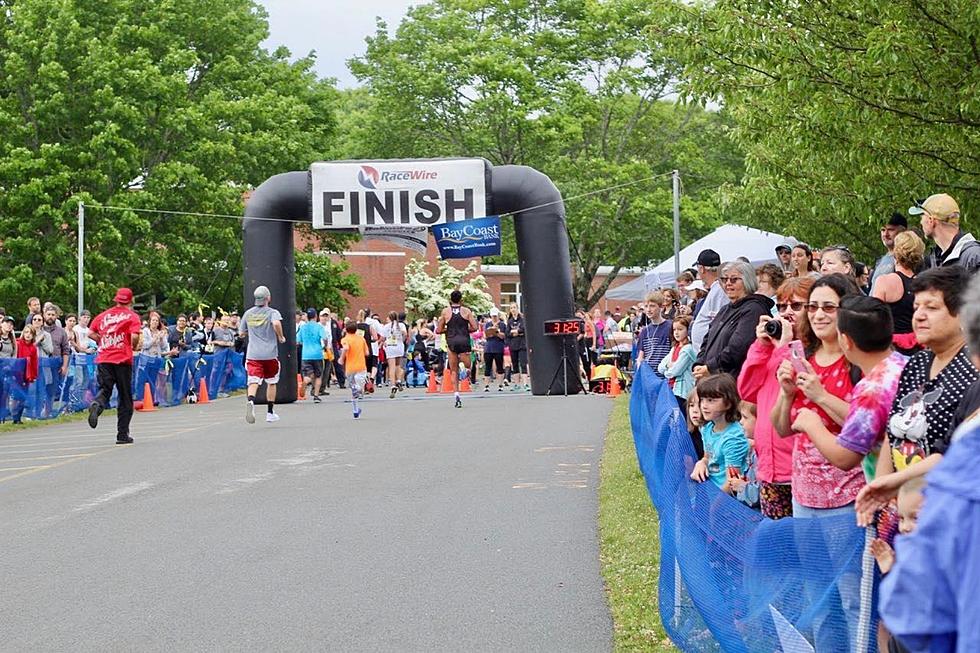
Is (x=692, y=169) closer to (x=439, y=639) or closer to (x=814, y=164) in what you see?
(x=814, y=164)

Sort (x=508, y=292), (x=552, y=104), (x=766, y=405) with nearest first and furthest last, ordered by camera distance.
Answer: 1. (x=766, y=405)
2. (x=552, y=104)
3. (x=508, y=292)

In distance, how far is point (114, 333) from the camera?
17234 millimetres

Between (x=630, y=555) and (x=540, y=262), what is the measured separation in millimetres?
18076

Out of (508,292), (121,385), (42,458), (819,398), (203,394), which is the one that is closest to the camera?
(819,398)

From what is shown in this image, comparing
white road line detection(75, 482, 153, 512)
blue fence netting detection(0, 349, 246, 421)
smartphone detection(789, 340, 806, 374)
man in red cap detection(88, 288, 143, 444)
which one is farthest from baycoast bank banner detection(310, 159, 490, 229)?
smartphone detection(789, 340, 806, 374)

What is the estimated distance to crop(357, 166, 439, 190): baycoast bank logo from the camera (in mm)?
26578

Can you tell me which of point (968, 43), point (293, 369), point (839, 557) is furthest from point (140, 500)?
point (293, 369)

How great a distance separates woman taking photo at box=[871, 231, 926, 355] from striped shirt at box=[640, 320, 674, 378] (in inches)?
250

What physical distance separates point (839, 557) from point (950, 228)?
433cm

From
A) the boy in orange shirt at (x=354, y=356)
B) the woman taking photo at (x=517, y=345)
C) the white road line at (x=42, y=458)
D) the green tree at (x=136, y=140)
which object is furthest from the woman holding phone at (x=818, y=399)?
the green tree at (x=136, y=140)

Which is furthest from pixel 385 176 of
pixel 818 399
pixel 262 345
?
pixel 818 399

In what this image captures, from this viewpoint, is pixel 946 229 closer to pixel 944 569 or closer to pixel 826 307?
pixel 826 307

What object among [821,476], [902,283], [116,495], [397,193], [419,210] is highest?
[397,193]

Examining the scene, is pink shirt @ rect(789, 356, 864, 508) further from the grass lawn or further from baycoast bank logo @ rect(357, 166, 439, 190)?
baycoast bank logo @ rect(357, 166, 439, 190)
